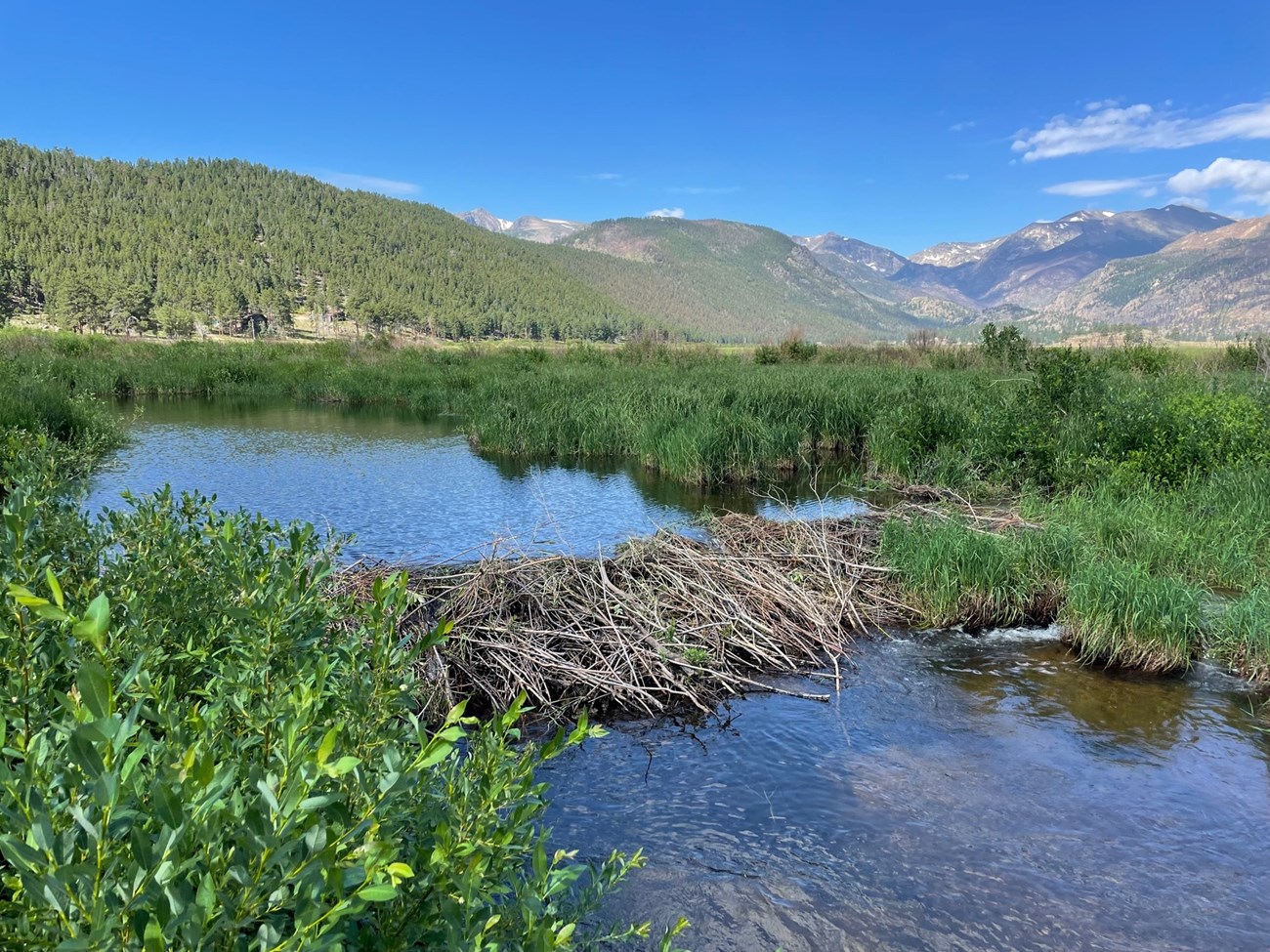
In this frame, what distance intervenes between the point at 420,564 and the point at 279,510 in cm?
743

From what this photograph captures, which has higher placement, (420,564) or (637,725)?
(420,564)

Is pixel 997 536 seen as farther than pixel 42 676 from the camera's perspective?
Yes

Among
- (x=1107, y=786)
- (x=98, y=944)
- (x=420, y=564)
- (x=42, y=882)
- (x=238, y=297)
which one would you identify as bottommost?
(x=1107, y=786)

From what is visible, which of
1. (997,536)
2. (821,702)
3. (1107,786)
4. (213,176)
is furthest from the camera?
(213,176)

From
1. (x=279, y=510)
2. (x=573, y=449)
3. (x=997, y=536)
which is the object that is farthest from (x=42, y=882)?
(x=573, y=449)

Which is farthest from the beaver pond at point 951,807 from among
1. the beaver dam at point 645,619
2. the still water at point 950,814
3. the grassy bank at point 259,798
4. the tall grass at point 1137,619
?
the grassy bank at point 259,798

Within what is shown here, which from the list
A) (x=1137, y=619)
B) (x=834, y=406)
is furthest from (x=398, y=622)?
(x=834, y=406)

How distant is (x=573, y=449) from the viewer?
23.0 m

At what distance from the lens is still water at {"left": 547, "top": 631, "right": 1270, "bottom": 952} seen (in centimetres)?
479

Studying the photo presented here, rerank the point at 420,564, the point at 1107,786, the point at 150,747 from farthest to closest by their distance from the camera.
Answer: the point at 420,564 → the point at 1107,786 → the point at 150,747

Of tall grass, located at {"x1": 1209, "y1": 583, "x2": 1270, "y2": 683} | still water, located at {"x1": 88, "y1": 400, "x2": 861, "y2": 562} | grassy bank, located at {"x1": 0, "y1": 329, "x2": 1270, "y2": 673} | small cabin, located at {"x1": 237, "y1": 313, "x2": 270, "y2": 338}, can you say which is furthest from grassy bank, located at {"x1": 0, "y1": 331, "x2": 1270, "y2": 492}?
small cabin, located at {"x1": 237, "y1": 313, "x2": 270, "y2": 338}

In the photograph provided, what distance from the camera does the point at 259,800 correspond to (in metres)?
1.60

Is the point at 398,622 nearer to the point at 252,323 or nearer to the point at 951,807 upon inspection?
the point at 951,807

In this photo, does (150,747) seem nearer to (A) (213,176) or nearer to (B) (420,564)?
(B) (420,564)
